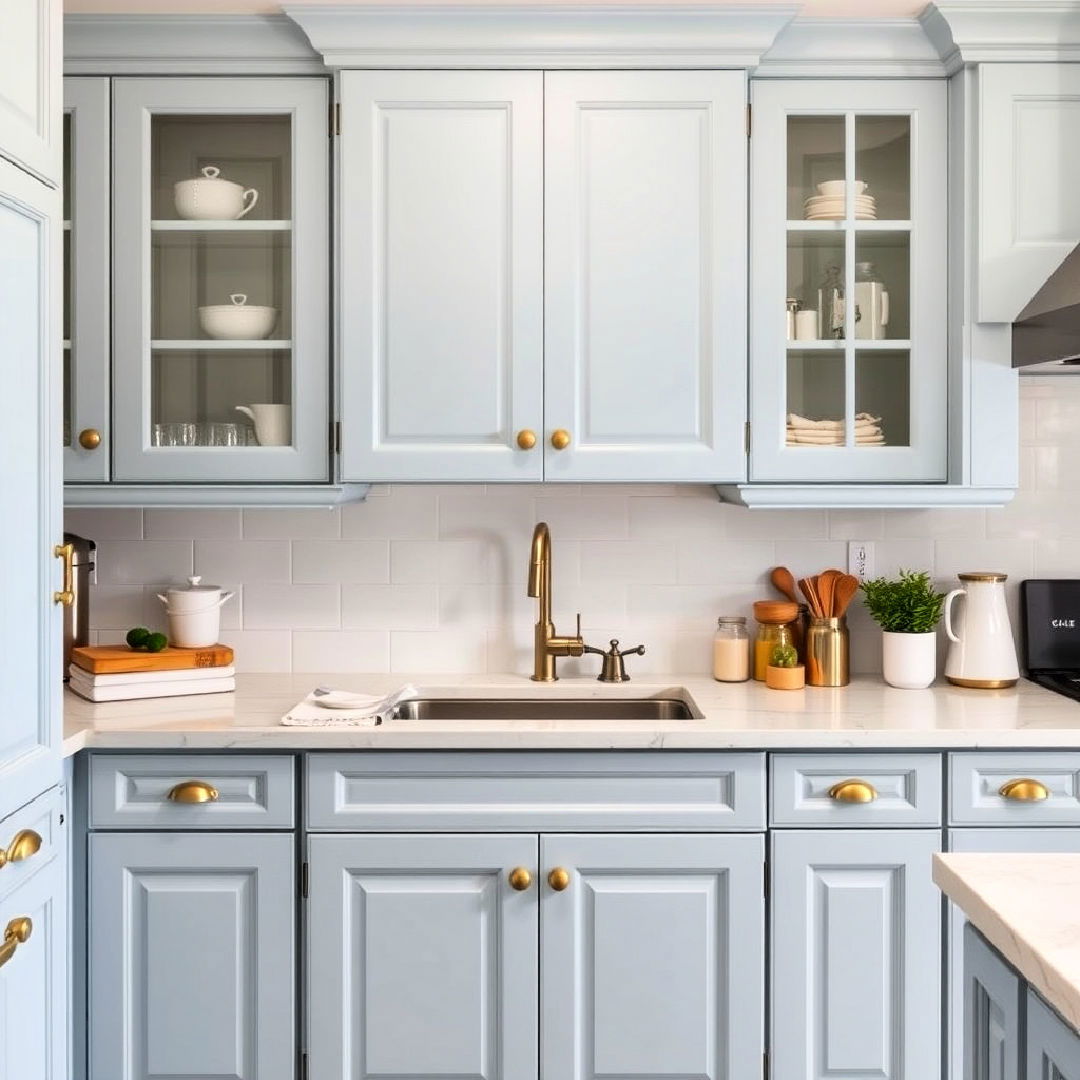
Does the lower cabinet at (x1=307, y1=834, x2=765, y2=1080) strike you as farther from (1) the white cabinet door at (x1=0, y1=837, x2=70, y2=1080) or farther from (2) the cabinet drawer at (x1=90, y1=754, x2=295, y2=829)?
(1) the white cabinet door at (x1=0, y1=837, x2=70, y2=1080)

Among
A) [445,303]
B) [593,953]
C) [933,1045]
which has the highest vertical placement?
[445,303]

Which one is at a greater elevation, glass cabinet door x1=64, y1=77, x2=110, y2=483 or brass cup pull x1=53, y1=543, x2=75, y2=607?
glass cabinet door x1=64, y1=77, x2=110, y2=483

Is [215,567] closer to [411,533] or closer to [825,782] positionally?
[411,533]

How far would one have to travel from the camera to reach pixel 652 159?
2438 millimetres

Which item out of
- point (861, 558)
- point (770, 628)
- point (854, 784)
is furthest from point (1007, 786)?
point (861, 558)

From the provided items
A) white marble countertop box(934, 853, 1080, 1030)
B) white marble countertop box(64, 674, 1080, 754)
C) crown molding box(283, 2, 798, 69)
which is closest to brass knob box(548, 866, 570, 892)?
white marble countertop box(64, 674, 1080, 754)

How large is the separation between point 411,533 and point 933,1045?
5.18 feet

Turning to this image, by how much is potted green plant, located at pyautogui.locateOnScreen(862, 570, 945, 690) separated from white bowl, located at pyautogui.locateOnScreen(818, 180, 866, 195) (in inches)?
34.7

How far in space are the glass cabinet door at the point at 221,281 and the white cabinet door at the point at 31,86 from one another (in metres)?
0.57

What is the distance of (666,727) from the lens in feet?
7.24

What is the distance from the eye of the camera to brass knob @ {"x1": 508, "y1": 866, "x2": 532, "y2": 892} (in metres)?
2.19

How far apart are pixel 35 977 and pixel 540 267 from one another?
5.31ft

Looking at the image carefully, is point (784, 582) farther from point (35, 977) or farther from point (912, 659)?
point (35, 977)

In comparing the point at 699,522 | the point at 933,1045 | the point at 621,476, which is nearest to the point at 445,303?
the point at 621,476
